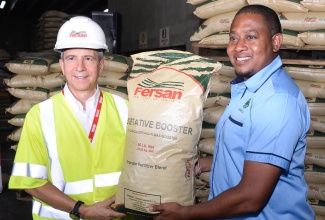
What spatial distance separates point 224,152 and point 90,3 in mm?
16826

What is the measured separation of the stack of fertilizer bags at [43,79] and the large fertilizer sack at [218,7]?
1135 millimetres

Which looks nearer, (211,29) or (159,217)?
(159,217)

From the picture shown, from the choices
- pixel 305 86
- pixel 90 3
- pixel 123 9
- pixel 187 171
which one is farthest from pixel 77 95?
pixel 90 3

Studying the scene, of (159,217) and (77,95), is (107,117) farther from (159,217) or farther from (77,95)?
(159,217)

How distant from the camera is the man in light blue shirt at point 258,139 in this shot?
4.68ft

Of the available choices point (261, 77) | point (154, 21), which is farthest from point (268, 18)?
point (154, 21)

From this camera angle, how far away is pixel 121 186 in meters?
1.76

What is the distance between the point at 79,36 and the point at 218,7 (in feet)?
5.80

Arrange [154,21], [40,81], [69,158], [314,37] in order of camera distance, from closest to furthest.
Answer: [69,158] → [314,37] → [40,81] → [154,21]

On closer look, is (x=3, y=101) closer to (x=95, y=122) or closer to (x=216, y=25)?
(x=216, y=25)

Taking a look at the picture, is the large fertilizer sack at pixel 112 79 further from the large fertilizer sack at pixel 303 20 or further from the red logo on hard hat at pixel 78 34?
the red logo on hard hat at pixel 78 34

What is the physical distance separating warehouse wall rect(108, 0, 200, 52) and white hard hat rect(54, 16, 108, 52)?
15.3 feet

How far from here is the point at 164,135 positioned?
5.45ft

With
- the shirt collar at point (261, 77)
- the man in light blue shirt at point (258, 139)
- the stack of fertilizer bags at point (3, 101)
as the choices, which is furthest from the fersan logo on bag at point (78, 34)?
the stack of fertilizer bags at point (3, 101)
